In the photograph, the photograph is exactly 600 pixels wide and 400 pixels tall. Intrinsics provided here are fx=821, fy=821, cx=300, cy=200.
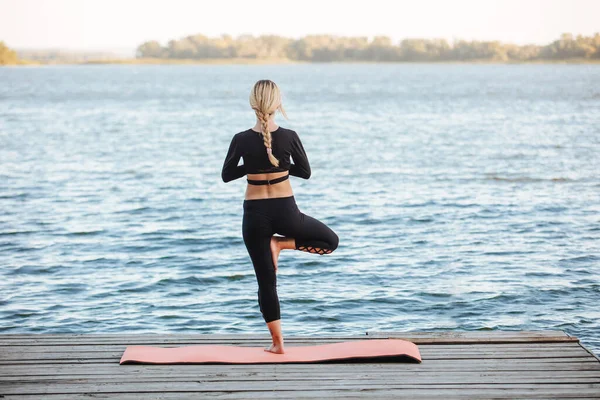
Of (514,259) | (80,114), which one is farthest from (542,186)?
(80,114)

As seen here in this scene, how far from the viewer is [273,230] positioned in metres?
6.46

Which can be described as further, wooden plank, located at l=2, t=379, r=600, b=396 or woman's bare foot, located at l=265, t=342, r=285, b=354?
woman's bare foot, located at l=265, t=342, r=285, b=354

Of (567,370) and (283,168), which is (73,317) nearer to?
(283,168)

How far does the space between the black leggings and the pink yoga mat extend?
0.57 metres

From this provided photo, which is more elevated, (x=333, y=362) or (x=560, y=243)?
(x=333, y=362)

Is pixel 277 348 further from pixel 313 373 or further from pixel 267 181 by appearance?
pixel 267 181

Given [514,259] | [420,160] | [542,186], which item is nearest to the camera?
[514,259]

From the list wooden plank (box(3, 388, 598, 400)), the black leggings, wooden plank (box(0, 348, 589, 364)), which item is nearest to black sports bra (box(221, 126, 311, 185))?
the black leggings

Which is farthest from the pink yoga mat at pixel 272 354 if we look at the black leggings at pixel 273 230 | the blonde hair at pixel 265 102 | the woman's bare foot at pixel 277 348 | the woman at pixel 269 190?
the blonde hair at pixel 265 102

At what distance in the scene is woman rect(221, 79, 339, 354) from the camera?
20.4 feet

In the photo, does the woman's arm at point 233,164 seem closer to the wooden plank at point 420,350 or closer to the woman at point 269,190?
the woman at point 269,190

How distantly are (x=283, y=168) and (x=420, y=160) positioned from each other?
29.1 metres

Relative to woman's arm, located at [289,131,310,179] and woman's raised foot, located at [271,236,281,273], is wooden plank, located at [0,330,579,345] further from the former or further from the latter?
woman's arm, located at [289,131,310,179]

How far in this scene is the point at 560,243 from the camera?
1795 centimetres
